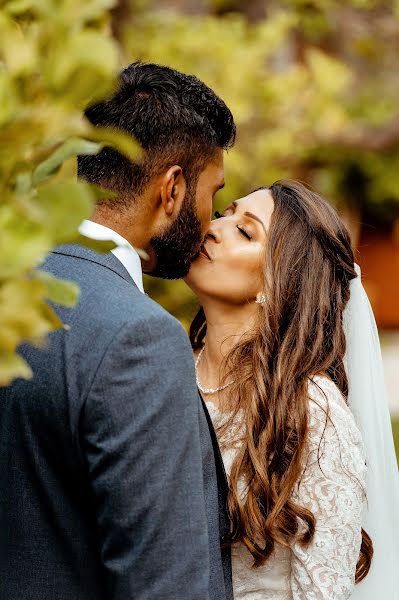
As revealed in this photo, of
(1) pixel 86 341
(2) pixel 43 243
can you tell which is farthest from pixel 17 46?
(1) pixel 86 341

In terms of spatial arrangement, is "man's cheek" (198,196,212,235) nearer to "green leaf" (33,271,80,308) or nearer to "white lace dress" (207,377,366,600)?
"white lace dress" (207,377,366,600)

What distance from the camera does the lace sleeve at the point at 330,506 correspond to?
2.28 m

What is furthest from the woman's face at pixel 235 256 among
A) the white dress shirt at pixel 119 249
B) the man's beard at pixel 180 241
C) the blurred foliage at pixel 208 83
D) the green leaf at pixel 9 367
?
the green leaf at pixel 9 367

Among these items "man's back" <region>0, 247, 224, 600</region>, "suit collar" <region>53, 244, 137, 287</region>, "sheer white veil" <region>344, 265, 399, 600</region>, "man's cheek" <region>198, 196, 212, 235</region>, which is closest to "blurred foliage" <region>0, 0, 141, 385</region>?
"man's back" <region>0, 247, 224, 600</region>

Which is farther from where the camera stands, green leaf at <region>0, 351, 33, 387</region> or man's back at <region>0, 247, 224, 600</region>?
man's back at <region>0, 247, 224, 600</region>

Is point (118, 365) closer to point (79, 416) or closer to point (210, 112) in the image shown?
point (79, 416)

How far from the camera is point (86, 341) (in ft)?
5.27

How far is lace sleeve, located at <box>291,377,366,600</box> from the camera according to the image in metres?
2.28

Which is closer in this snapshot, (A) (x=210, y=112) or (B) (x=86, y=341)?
(B) (x=86, y=341)

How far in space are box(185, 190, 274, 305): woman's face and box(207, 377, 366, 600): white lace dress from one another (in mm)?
449

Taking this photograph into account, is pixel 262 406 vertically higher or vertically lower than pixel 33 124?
lower

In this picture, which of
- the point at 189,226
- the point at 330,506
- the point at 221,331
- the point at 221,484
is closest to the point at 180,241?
the point at 189,226

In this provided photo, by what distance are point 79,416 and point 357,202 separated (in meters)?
11.9

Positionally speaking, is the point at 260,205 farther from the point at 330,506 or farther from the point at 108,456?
the point at 108,456
